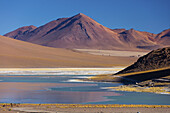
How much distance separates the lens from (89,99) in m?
22.2

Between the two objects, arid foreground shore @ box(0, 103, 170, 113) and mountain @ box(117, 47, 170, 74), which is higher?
mountain @ box(117, 47, 170, 74)

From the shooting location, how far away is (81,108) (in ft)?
58.3

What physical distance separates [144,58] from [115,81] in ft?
23.3

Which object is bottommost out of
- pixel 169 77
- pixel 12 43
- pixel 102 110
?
pixel 102 110

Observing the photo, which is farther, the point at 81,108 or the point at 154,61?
the point at 154,61

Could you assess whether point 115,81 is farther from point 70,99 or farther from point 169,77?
point 70,99

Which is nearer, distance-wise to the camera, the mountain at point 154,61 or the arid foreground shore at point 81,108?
the arid foreground shore at point 81,108

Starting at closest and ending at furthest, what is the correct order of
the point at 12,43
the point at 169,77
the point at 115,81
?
1. the point at 169,77
2. the point at 115,81
3. the point at 12,43

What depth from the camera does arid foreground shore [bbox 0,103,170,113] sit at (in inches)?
661

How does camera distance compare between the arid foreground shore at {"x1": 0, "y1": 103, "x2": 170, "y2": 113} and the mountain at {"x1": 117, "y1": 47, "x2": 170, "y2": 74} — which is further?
the mountain at {"x1": 117, "y1": 47, "x2": 170, "y2": 74}

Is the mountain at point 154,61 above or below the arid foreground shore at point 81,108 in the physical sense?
above

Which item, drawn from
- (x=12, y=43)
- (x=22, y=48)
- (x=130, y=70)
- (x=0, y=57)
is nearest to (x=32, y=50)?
(x=22, y=48)

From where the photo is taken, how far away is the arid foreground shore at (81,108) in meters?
16.8

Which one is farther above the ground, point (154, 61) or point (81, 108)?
point (154, 61)
